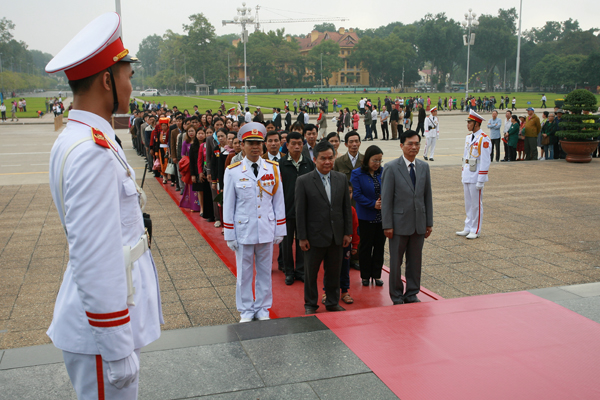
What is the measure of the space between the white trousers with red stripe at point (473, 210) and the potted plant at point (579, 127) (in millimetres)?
10857

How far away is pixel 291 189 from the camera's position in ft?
21.2

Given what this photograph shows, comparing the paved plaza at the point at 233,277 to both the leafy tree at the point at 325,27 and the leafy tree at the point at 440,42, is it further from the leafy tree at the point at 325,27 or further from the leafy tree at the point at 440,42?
the leafy tree at the point at 325,27

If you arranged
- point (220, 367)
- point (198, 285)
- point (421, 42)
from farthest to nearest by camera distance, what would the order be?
point (421, 42) → point (198, 285) → point (220, 367)

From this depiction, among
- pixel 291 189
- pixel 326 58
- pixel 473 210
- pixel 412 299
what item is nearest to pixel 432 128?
pixel 473 210

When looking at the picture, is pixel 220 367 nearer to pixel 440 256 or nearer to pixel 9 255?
pixel 440 256

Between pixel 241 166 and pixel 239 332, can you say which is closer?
pixel 239 332

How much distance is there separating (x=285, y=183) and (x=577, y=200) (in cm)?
808

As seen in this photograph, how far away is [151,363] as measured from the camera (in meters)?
3.61

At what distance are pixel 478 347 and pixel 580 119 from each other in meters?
15.9

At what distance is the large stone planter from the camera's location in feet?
55.0

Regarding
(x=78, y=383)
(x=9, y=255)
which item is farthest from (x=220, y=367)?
(x=9, y=255)

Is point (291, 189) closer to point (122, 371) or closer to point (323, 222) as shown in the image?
point (323, 222)

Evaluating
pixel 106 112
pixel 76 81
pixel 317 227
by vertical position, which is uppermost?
pixel 76 81


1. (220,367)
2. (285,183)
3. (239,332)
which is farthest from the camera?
(285,183)
